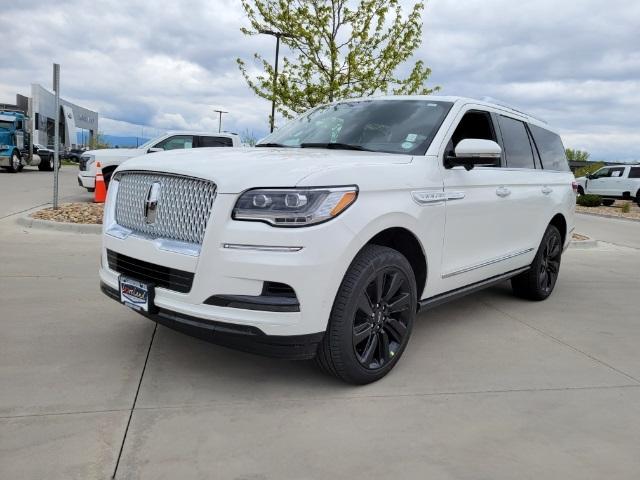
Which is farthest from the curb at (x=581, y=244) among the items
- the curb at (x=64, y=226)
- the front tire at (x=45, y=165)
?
the front tire at (x=45, y=165)

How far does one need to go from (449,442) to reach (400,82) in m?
13.6

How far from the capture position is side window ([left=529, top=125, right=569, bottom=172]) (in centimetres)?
561

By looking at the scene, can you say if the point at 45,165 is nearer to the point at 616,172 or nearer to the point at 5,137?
the point at 5,137

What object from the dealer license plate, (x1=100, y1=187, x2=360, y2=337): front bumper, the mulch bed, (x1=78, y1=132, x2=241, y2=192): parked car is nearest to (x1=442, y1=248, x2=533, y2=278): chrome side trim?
(x1=100, y1=187, x2=360, y2=337): front bumper

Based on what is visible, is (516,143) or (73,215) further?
(73,215)

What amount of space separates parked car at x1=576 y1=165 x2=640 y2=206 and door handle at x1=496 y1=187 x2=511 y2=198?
22.4 meters

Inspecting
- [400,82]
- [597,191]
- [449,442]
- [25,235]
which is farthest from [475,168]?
[597,191]

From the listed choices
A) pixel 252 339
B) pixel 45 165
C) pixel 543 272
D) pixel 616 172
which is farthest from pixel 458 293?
pixel 45 165

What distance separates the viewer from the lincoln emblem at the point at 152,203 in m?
3.25

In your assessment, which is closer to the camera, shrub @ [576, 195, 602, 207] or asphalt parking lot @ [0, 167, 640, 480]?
asphalt parking lot @ [0, 167, 640, 480]

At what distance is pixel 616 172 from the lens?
82.2 feet

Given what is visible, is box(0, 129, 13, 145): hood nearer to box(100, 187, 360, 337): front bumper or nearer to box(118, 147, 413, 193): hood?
box(118, 147, 413, 193): hood

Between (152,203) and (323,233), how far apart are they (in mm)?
1057

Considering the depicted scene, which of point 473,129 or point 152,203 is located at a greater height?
point 473,129
